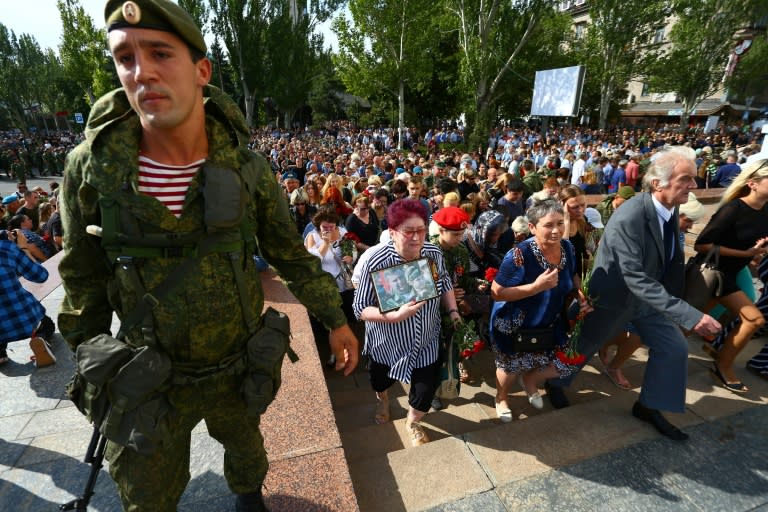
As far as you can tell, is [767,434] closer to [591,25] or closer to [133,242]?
[133,242]

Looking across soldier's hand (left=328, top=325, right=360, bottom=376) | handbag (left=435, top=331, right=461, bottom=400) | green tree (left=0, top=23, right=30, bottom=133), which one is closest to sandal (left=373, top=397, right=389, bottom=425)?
handbag (left=435, top=331, right=461, bottom=400)

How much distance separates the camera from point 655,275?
2.98m

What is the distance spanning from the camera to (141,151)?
4.96 ft

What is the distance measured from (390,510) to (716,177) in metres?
15.6

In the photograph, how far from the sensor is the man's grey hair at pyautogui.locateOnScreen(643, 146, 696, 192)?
286 cm

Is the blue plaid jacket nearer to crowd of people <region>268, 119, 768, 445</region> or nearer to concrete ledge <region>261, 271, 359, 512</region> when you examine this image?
concrete ledge <region>261, 271, 359, 512</region>

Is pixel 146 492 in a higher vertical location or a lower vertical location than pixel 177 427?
lower

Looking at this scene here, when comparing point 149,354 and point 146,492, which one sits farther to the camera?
point 146,492

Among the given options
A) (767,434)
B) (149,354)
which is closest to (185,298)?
(149,354)

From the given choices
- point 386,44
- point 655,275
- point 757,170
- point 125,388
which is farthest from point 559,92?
point 125,388

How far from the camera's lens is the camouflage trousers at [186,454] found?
62.1 inches

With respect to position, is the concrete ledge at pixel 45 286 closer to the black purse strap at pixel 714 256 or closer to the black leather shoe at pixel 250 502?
the black leather shoe at pixel 250 502

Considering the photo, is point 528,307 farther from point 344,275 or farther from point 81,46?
point 81,46

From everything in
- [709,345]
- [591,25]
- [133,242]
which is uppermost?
[591,25]
